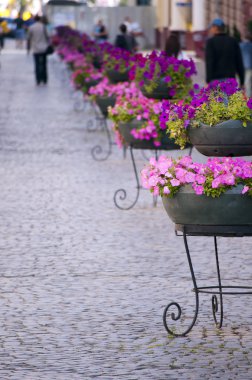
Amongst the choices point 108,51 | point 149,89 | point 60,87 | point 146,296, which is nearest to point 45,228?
point 149,89

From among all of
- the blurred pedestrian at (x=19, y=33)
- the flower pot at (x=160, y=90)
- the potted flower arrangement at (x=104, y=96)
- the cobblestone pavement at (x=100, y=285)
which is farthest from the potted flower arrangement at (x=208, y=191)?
the blurred pedestrian at (x=19, y=33)

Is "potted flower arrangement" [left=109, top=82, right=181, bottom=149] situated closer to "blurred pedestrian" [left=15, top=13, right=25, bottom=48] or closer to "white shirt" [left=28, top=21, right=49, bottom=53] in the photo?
"white shirt" [left=28, top=21, right=49, bottom=53]

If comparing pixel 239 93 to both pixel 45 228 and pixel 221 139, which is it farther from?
pixel 45 228

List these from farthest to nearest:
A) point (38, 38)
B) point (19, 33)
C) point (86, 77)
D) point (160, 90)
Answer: point (19, 33)
point (38, 38)
point (86, 77)
point (160, 90)

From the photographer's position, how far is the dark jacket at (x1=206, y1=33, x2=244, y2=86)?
19.3 metres

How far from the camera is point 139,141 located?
12656 millimetres

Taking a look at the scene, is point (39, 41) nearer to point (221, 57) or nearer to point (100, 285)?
point (221, 57)

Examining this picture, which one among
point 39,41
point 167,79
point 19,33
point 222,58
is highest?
point 167,79

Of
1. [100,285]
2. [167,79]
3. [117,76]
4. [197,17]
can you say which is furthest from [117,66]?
[197,17]

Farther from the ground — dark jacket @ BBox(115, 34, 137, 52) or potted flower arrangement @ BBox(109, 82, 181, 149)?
potted flower arrangement @ BBox(109, 82, 181, 149)

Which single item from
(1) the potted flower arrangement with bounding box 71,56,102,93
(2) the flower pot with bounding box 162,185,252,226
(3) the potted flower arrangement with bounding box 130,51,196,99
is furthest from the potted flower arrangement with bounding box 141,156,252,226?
(1) the potted flower arrangement with bounding box 71,56,102,93

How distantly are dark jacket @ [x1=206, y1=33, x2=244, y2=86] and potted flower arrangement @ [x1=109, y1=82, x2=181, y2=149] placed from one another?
6318 mm

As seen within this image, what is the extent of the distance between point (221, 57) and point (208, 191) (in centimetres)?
1265

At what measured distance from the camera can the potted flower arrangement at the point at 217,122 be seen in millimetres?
7445
